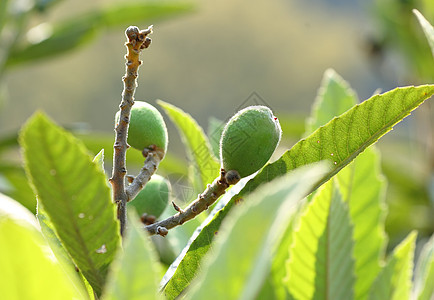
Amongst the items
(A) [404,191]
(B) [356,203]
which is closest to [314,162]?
(B) [356,203]

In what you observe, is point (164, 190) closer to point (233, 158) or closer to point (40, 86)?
point (233, 158)

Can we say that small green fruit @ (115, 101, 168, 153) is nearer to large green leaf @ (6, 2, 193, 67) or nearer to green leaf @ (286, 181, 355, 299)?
green leaf @ (286, 181, 355, 299)

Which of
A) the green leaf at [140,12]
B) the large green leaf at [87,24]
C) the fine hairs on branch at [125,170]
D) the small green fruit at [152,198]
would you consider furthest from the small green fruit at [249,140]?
the green leaf at [140,12]

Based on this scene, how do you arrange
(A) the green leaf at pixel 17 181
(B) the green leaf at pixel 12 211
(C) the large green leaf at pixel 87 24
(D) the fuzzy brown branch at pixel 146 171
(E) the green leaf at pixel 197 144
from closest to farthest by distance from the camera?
1. (B) the green leaf at pixel 12 211
2. (D) the fuzzy brown branch at pixel 146 171
3. (E) the green leaf at pixel 197 144
4. (A) the green leaf at pixel 17 181
5. (C) the large green leaf at pixel 87 24

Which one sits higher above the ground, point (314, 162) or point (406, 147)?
point (314, 162)

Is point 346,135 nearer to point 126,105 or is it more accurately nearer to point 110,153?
point 126,105

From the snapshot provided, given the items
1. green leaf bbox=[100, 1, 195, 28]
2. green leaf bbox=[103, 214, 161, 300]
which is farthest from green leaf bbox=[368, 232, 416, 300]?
green leaf bbox=[100, 1, 195, 28]

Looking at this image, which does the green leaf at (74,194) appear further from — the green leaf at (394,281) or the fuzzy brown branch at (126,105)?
the green leaf at (394,281)
